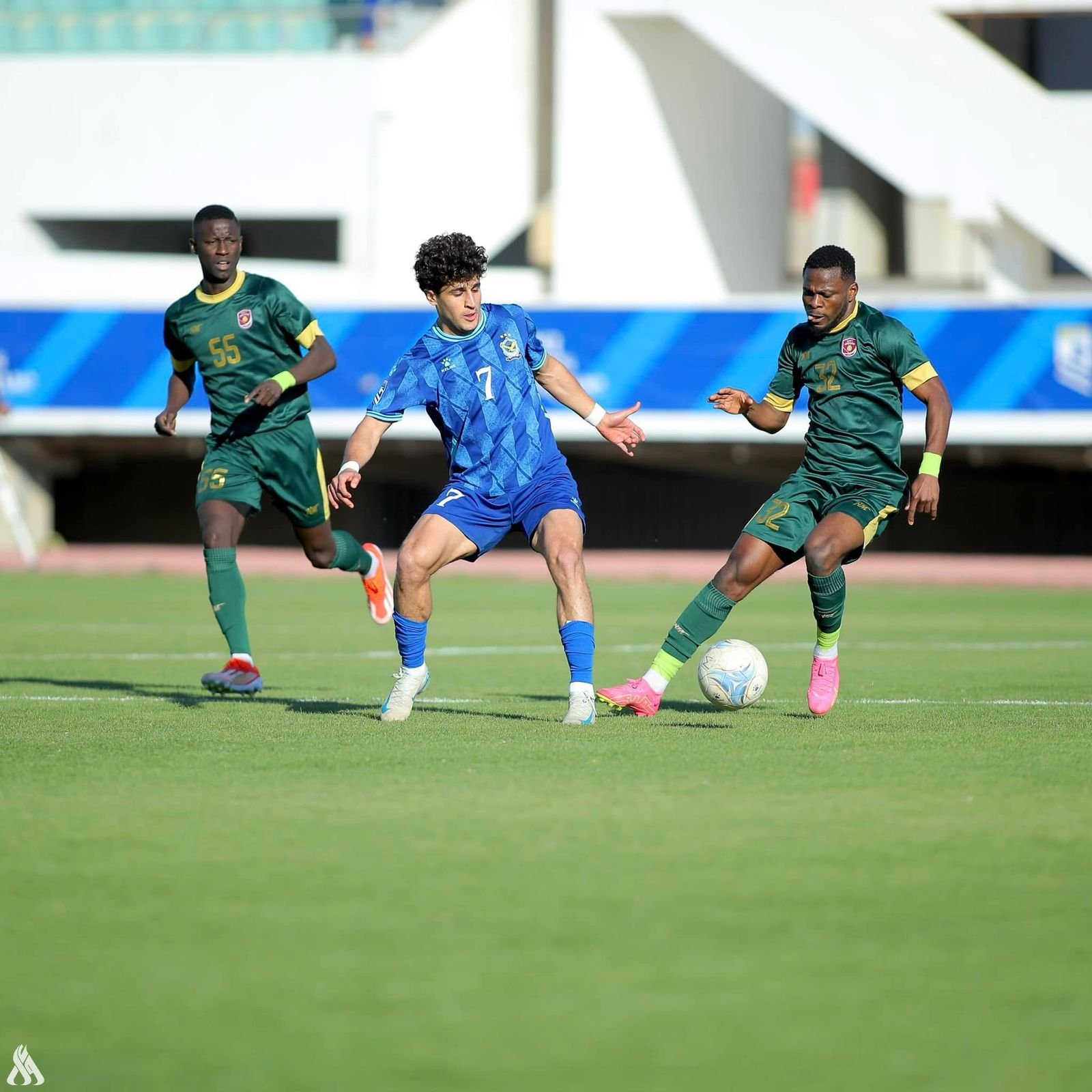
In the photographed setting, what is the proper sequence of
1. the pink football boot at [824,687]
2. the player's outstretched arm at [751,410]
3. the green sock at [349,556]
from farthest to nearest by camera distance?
1. the green sock at [349,556]
2. the pink football boot at [824,687]
3. the player's outstretched arm at [751,410]

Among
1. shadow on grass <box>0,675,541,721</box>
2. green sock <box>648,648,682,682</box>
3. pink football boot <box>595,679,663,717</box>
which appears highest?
green sock <box>648,648,682,682</box>

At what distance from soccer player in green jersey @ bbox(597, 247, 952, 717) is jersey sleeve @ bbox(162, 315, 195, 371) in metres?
3.11

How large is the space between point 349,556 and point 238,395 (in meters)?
1.31

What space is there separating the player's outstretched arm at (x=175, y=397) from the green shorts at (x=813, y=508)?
334 centimetres

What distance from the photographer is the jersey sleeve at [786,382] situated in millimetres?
8531

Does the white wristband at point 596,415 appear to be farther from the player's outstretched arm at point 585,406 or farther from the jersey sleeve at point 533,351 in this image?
the jersey sleeve at point 533,351

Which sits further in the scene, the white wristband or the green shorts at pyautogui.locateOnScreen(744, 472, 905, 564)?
the green shorts at pyautogui.locateOnScreen(744, 472, 905, 564)

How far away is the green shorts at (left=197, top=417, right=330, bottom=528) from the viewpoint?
9602 millimetres

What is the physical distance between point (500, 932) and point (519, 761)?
2603 mm

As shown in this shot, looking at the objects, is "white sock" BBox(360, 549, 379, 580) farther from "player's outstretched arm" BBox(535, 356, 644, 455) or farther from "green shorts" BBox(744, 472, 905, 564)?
"green shorts" BBox(744, 472, 905, 564)

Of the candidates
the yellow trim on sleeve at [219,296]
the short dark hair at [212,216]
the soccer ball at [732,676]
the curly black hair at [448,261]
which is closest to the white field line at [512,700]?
the soccer ball at [732,676]

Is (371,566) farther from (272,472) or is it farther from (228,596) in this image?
(228,596)

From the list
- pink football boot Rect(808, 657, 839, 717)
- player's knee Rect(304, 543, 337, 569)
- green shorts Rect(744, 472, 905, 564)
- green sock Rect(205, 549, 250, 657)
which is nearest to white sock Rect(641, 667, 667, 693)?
pink football boot Rect(808, 657, 839, 717)

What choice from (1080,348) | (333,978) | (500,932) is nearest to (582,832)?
(500,932)
